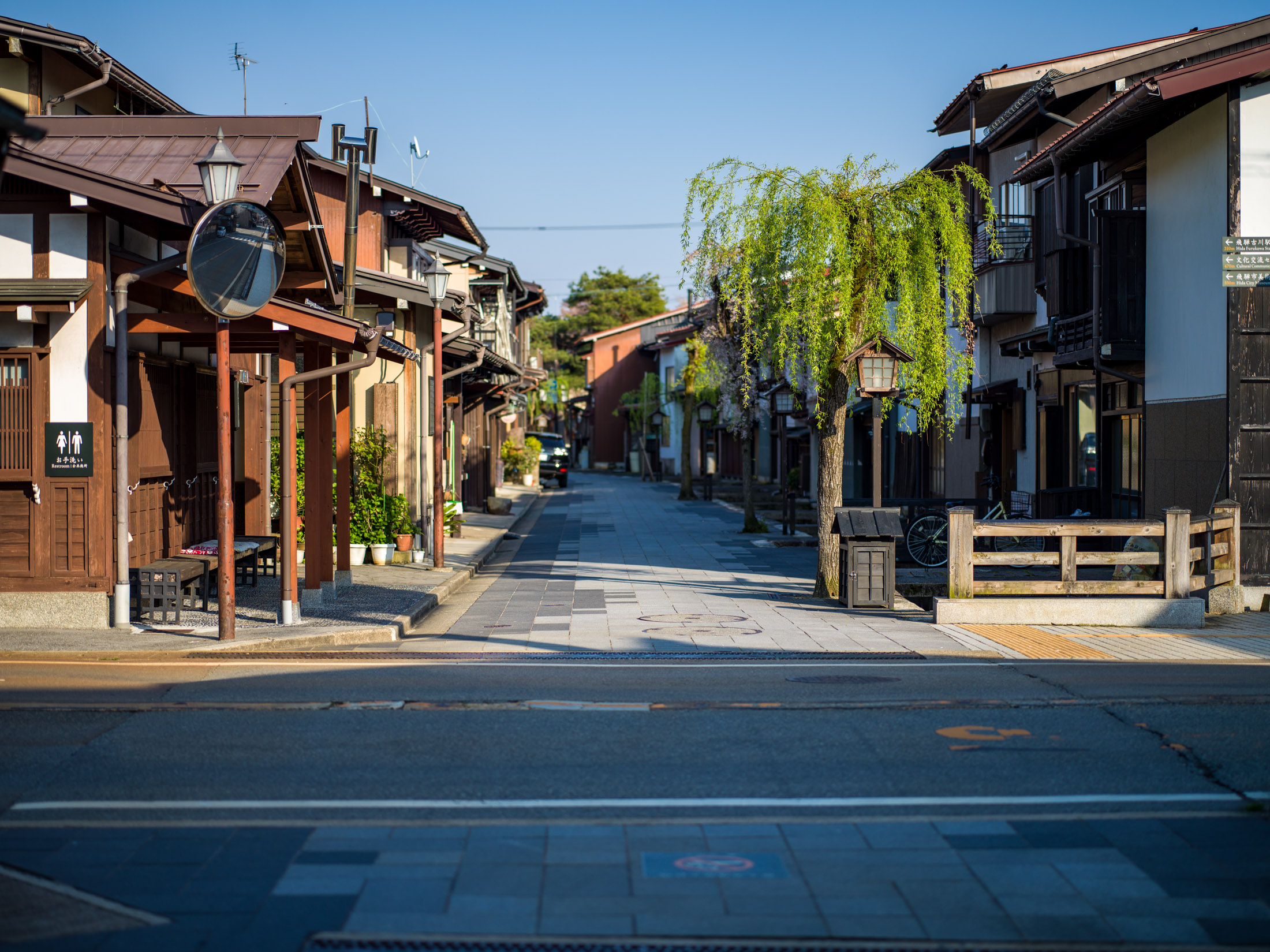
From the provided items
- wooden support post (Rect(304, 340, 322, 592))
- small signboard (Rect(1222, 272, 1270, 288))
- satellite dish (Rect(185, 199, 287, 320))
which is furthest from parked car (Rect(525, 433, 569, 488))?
satellite dish (Rect(185, 199, 287, 320))

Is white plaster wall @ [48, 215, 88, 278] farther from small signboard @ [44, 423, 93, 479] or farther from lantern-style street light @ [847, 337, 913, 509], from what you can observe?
lantern-style street light @ [847, 337, 913, 509]

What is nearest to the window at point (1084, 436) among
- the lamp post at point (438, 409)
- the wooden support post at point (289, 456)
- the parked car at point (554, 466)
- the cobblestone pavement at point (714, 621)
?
the cobblestone pavement at point (714, 621)

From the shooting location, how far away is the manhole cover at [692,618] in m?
13.1

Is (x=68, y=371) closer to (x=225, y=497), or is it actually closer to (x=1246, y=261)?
(x=225, y=497)

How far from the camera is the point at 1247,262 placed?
13.1 meters

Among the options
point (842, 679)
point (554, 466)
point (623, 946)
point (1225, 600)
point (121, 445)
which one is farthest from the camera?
point (554, 466)

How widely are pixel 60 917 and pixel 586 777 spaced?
2756mm

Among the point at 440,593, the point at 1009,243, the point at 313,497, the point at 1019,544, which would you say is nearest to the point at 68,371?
the point at 313,497

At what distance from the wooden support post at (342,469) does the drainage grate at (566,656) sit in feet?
15.5

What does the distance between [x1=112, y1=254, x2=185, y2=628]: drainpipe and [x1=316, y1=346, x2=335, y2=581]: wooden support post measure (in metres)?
2.71

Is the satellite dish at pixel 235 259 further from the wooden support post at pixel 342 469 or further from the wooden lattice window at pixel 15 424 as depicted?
the wooden support post at pixel 342 469

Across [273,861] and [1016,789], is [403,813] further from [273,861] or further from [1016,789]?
[1016,789]

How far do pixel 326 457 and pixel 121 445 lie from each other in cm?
328

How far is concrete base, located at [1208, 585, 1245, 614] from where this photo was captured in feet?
44.7
